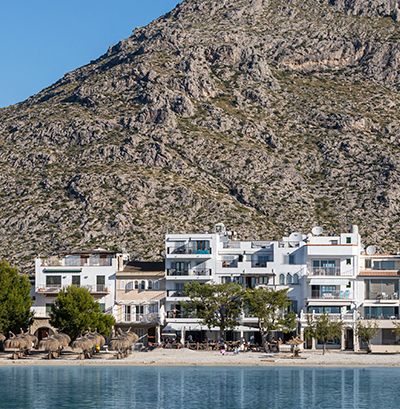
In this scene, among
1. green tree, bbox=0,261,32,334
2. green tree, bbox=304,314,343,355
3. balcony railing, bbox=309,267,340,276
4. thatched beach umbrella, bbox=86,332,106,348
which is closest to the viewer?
thatched beach umbrella, bbox=86,332,106,348

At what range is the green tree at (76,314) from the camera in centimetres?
12500

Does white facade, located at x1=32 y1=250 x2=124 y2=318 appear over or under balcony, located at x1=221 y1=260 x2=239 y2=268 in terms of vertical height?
under

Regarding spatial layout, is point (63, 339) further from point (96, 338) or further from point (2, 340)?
point (2, 340)

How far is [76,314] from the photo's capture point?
12494 centimetres

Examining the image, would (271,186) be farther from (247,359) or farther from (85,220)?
(247,359)

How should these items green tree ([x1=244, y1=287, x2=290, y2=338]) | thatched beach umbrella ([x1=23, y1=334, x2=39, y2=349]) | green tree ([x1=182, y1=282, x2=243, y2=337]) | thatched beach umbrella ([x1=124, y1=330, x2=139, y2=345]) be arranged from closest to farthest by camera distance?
thatched beach umbrella ([x1=23, y1=334, x2=39, y2=349]) < thatched beach umbrella ([x1=124, y1=330, x2=139, y2=345]) < green tree ([x1=244, y1=287, x2=290, y2=338]) < green tree ([x1=182, y1=282, x2=243, y2=337])

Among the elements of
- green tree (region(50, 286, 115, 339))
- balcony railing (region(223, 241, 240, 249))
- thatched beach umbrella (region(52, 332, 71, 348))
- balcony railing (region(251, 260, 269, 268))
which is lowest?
thatched beach umbrella (region(52, 332, 71, 348))

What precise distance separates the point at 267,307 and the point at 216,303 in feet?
16.1

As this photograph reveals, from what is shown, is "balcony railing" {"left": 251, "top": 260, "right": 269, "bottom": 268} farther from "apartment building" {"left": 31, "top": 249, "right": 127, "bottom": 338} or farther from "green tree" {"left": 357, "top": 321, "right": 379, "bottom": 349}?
"apartment building" {"left": 31, "top": 249, "right": 127, "bottom": 338}

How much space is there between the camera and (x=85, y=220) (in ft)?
589

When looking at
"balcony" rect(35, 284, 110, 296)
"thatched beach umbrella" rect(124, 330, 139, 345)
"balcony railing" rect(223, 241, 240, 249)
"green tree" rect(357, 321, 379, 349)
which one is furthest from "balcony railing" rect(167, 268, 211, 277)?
"green tree" rect(357, 321, 379, 349)

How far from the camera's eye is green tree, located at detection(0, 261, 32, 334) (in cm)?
12581

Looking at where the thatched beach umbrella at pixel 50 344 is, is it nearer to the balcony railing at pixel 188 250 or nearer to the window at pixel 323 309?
the balcony railing at pixel 188 250

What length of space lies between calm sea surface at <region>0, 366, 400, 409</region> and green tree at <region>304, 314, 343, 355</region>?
9.21m
